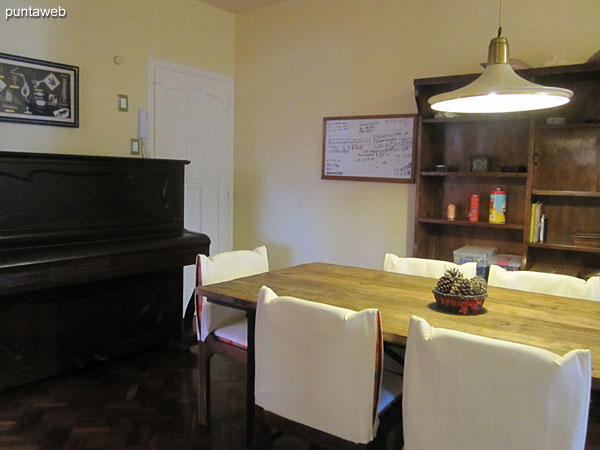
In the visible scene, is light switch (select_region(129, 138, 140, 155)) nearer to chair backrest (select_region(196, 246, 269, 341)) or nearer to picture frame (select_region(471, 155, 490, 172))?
chair backrest (select_region(196, 246, 269, 341))

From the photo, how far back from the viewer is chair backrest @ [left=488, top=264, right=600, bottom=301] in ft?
6.70

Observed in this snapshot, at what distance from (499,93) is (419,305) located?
0.81 meters

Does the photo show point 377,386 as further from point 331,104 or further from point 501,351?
point 331,104

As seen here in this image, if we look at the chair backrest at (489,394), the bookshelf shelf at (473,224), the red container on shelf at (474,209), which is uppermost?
the red container on shelf at (474,209)

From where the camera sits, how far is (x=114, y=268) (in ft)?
9.00

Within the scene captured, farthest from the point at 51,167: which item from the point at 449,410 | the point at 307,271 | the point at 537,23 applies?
the point at 537,23

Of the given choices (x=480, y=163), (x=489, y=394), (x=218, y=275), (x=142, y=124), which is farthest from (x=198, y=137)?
(x=489, y=394)

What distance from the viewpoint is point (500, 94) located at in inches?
63.0

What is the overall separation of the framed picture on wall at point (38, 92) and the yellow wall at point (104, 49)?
53mm

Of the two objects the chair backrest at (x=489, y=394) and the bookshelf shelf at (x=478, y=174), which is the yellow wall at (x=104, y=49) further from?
the chair backrest at (x=489, y=394)

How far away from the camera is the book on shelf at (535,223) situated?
117 inches

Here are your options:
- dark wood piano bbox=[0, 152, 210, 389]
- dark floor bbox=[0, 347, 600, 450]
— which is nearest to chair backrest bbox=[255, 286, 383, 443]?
dark floor bbox=[0, 347, 600, 450]

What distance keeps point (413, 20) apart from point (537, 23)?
2.77ft

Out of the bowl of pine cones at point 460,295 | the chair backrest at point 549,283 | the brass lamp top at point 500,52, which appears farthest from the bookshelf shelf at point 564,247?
the brass lamp top at point 500,52
